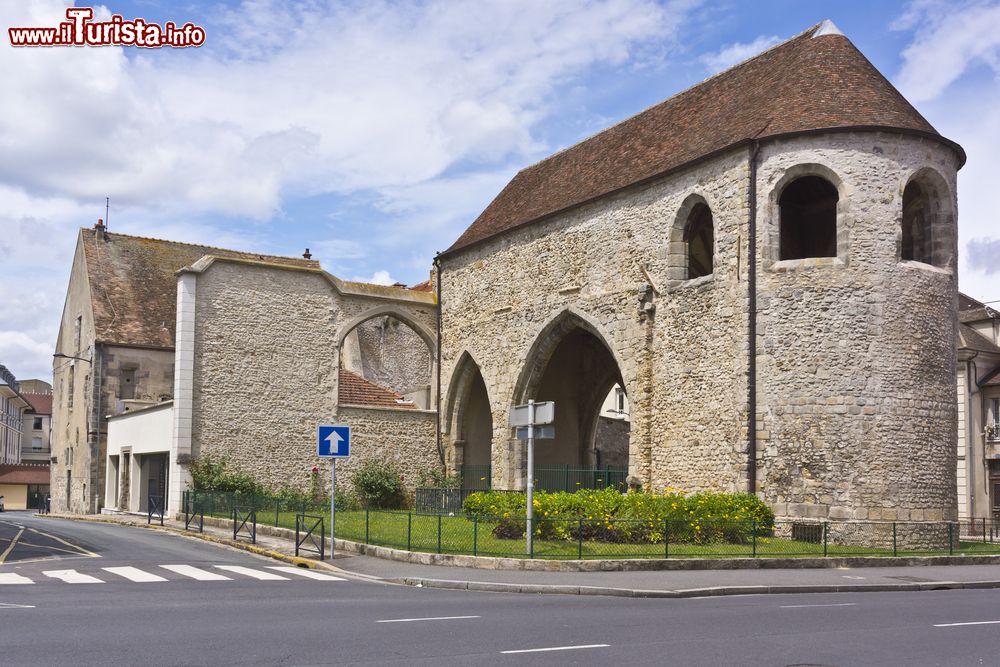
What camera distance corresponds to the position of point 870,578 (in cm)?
1614

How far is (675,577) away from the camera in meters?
15.4

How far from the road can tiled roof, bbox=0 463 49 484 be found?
54.9 metres

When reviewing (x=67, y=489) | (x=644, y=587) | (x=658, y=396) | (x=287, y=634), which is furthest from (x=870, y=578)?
(x=67, y=489)

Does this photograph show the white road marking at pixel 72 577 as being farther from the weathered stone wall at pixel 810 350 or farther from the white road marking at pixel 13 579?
the weathered stone wall at pixel 810 350

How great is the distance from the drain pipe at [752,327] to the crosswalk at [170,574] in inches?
388

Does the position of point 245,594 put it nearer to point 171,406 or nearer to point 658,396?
point 658,396

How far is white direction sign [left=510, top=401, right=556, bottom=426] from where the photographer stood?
16531 millimetres

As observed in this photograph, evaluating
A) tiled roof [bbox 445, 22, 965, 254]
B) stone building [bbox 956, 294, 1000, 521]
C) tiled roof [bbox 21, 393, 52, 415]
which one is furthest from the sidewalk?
tiled roof [bbox 21, 393, 52, 415]

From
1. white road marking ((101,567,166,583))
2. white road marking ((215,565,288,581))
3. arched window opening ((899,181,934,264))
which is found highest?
arched window opening ((899,181,934,264))

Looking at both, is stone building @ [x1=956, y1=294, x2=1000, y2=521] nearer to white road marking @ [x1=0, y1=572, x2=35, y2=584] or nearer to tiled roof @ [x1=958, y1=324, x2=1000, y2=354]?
tiled roof @ [x1=958, y1=324, x2=1000, y2=354]

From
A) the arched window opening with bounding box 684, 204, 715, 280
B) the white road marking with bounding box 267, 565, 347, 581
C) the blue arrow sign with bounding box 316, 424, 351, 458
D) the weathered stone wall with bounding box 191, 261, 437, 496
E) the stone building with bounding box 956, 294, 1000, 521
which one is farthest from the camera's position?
the stone building with bounding box 956, 294, 1000, 521

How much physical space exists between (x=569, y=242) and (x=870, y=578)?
13.7 m

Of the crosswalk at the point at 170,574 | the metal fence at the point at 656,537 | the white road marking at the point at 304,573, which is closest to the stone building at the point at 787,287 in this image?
the metal fence at the point at 656,537

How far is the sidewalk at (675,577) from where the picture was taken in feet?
46.0
